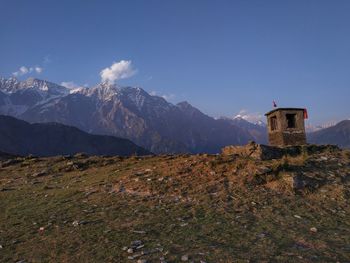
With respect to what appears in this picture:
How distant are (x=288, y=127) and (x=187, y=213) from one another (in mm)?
25575

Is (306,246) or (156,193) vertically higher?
(156,193)

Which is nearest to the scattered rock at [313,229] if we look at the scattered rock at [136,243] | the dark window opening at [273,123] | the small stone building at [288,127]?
the scattered rock at [136,243]

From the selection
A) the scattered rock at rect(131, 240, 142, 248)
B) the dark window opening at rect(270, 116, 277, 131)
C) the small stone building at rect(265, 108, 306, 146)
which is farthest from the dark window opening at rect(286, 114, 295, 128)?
the scattered rock at rect(131, 240, 142, 248)

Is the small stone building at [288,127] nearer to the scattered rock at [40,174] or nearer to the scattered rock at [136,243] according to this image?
the scattered rock at [40,174]

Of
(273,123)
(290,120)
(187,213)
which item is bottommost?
(187,213)

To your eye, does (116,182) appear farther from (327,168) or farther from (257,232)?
(327,168)

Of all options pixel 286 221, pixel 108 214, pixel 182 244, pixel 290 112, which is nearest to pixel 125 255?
pixel 182 244

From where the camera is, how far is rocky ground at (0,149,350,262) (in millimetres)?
10039

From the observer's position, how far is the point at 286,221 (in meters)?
12.7

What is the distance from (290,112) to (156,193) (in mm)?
23986

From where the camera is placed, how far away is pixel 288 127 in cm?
3656

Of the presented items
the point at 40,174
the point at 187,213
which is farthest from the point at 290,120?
the point at 187,213

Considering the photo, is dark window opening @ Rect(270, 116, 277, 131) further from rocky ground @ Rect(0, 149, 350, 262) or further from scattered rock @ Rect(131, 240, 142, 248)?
scattered rock @ Rect(131, 240, 142, 248)

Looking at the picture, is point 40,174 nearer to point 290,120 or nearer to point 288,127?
point 288,127
